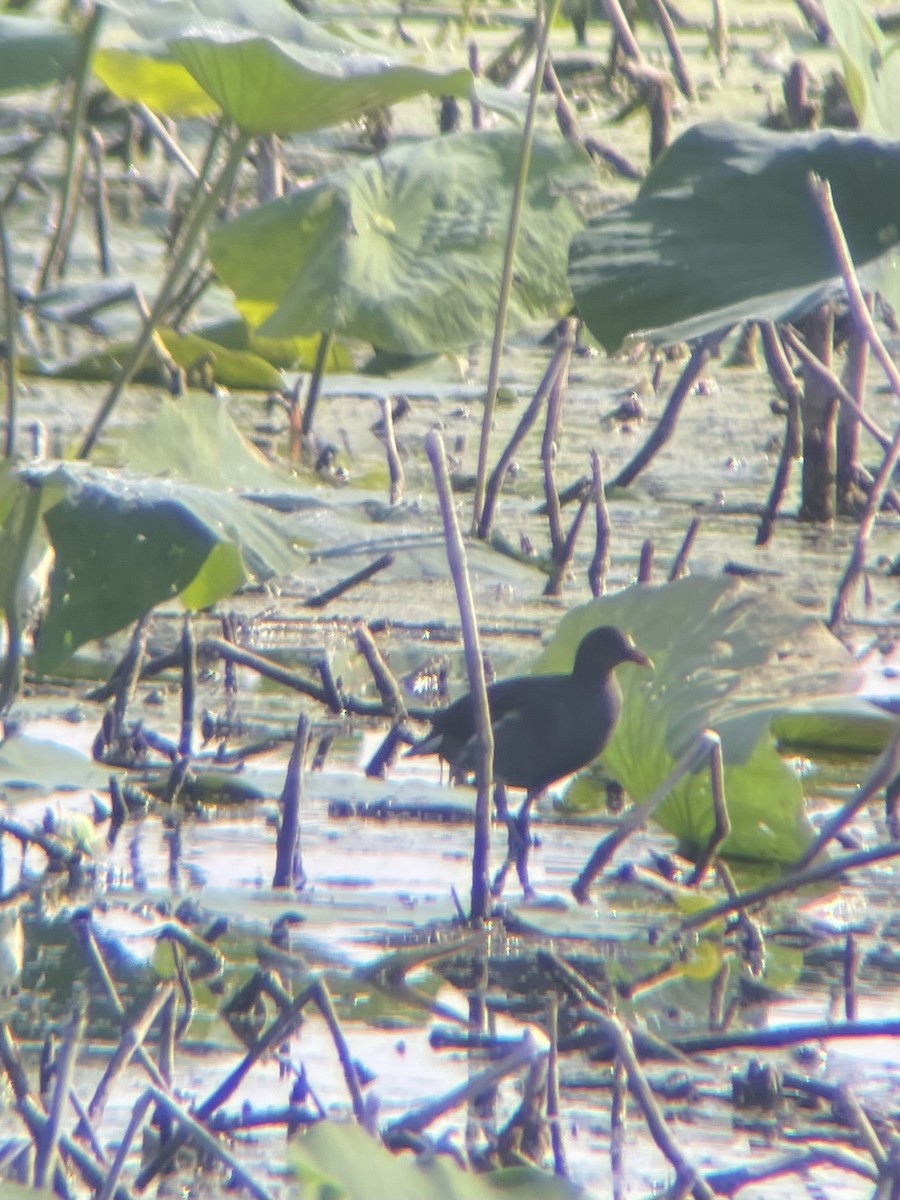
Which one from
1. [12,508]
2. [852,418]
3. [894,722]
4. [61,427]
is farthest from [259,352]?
[894,722]

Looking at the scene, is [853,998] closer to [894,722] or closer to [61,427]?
[894,722]

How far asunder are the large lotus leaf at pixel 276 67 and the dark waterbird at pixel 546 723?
0.90 m

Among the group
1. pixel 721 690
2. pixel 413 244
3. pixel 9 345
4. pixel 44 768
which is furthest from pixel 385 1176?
pixel 413 244

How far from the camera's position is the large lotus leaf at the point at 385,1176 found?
5.41 ft

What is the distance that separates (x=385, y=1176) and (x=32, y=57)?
2.57 metres

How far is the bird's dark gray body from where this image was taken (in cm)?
362

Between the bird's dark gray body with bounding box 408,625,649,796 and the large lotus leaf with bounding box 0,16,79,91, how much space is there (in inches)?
47.8

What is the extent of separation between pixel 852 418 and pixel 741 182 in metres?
2.06

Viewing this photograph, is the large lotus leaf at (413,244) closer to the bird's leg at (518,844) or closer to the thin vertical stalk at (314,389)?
the thin vertical stalk at (314,389)

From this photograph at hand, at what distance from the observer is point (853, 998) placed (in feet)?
9.37

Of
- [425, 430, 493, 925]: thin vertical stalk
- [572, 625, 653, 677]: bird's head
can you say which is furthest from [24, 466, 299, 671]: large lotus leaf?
[572, 625, 653, 677]: bird's head

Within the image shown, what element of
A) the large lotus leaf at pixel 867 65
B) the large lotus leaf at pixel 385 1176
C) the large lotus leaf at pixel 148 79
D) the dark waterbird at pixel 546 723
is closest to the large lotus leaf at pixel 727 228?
the large lotus leaf at pixel 867 65

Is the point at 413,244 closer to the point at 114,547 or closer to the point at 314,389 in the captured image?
the point at 314,389

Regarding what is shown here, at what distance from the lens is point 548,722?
3594 mm
